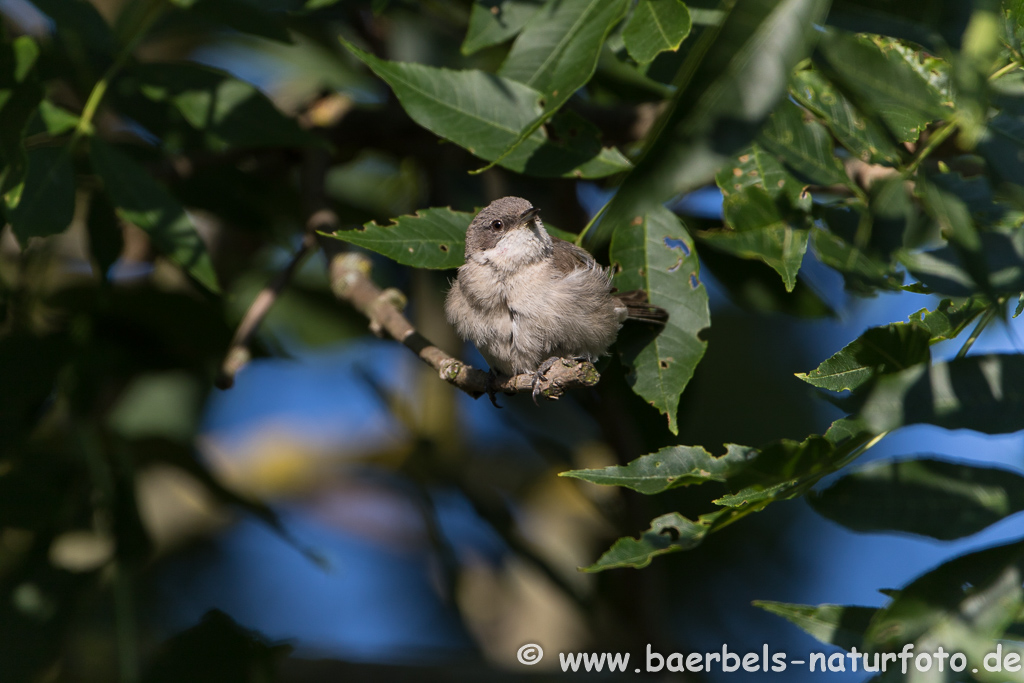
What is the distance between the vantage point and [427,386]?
520 cm

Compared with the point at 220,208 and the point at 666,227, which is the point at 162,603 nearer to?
the point at 220,208

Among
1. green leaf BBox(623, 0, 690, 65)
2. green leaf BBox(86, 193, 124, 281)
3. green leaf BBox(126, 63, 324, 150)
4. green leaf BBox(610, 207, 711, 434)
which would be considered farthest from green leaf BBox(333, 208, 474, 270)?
green leaf BBox(86, 193, 124, 281)

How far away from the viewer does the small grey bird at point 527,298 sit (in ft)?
9.23

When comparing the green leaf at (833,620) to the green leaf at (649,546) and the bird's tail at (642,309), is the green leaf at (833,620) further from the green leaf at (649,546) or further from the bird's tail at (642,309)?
the bird's tail at (642,309)

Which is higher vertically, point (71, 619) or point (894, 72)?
point (894, 72)

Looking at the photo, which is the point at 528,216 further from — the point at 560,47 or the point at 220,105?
the point at 220,105

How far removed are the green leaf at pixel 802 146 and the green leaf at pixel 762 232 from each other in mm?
119

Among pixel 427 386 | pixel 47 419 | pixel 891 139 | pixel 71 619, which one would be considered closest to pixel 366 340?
pixel 427 386

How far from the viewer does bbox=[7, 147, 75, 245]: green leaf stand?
212 centimetres

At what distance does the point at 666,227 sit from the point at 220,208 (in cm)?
194

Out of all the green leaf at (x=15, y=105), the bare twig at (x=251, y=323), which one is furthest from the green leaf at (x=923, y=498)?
the green leaf at (x=15, y=105)

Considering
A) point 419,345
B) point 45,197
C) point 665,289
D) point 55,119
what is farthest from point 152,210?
point 665,289

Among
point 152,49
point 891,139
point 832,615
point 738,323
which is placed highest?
point 891,139

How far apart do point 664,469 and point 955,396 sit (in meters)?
0.55
